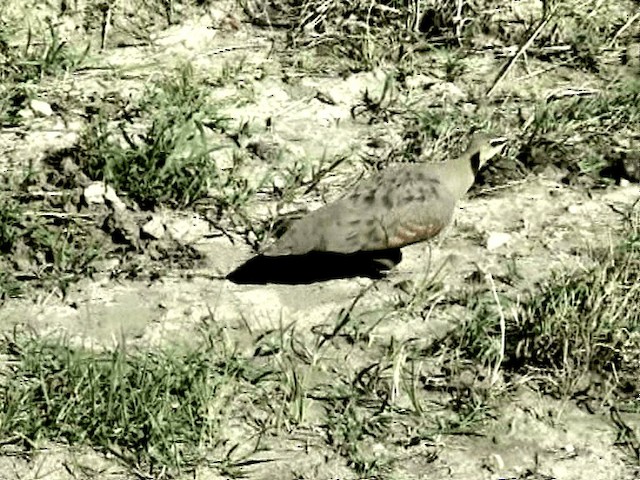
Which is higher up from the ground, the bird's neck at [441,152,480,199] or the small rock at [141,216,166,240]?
the bird's neck at [441,152,480,199]

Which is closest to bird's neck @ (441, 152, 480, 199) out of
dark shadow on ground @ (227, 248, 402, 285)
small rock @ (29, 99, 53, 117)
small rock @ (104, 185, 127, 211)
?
Answer: dark shadow on ground @ (227, 248, 402, 285)

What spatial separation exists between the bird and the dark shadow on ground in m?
0.11

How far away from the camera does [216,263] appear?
5.72 metres

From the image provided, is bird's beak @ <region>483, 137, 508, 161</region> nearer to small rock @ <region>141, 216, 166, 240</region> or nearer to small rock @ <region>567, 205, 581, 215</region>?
small rock @ <region>567, 205, 581, 215</region>

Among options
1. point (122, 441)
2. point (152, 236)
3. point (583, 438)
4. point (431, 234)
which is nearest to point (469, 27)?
point (431, 234)

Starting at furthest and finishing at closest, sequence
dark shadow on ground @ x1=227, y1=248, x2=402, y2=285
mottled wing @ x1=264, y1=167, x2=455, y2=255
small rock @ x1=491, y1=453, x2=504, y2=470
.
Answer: dark shadow on ground @ x1=227, y1=248, x2=402, y2=285 < mottled wing @ x1=264, y1=167, x2=455, y2=255 < small rock @ x1=491, y1=453, x2=504, y2=470

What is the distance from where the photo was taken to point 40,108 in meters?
6.41

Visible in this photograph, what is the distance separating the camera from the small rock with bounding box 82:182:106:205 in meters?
5.82

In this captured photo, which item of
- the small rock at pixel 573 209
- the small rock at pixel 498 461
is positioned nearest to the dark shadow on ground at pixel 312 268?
the small rock at pixel 573 209

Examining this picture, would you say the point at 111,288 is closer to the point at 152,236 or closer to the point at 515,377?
the point at 152,236

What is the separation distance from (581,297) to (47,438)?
210 centimetres

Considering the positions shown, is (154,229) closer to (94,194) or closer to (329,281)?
(94,194)

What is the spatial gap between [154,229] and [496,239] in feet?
4.96

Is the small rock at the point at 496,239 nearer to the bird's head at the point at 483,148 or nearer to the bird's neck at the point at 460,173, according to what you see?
the bird's neck at the point at 460,173
